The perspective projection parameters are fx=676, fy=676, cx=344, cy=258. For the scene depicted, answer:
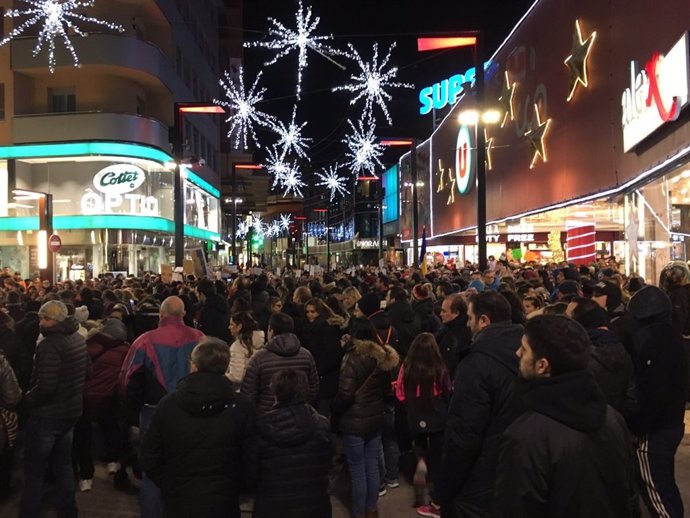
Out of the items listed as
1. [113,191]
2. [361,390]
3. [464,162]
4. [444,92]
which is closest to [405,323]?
[361,390]

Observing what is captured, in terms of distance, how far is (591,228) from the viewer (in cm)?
1614

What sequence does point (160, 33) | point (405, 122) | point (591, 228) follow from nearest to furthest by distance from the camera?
1. point (591, 228)
2. point (160, 33)
3. point (405, 122)

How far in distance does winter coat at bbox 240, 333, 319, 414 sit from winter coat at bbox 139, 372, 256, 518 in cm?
138

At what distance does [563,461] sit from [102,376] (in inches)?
206

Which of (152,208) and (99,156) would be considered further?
(152,208)

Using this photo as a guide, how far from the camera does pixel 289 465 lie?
3908 mm

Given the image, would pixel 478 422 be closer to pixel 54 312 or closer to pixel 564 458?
pixel 564 458

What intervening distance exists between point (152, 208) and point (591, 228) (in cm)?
2441

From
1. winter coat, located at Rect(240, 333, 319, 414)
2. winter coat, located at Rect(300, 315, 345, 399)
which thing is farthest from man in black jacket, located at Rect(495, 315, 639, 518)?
winter coat, located at Rect(300, 315, 345, 399)

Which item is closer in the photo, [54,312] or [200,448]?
[200,448]

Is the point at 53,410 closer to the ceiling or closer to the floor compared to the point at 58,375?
closer to the floor

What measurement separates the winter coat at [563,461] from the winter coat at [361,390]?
3141mm

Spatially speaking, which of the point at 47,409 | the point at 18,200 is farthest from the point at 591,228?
the point at 18,200

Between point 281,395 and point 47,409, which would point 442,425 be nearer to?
point 281,395
